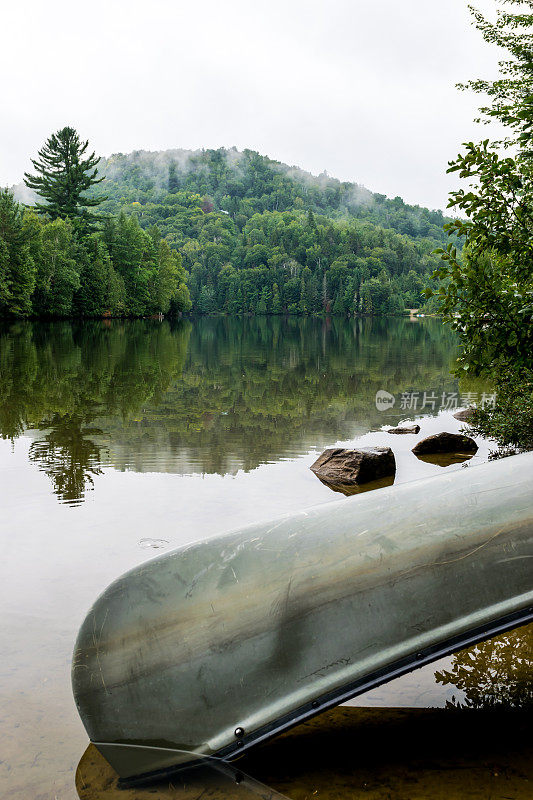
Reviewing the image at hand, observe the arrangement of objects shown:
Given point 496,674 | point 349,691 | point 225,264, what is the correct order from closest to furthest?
point 349,691
point 496,674
point 225,264

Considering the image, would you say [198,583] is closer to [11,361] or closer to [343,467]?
[343,467]

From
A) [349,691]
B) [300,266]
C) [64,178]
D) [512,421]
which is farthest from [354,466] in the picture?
[300,266]

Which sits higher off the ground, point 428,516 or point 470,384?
point 428,516

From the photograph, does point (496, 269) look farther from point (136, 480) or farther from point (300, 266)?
point (300, 266)

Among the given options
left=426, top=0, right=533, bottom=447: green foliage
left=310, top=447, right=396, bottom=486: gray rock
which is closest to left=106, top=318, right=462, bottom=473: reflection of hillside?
left=310, top=447, right=396, bottom=486: gray rock

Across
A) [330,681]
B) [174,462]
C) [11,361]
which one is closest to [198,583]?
[330,681]

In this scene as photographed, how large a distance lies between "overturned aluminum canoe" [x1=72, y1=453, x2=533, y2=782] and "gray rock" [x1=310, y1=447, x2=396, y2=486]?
235 inches

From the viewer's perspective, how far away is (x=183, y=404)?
17109 mm

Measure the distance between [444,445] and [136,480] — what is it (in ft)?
17.7

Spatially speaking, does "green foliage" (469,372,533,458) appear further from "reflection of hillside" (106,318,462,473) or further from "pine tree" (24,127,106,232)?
"pine tree" (24,127,106,232)

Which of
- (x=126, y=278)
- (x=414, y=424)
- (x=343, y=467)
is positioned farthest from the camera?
(x=126, y=278)

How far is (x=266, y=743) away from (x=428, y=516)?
58.4 inches

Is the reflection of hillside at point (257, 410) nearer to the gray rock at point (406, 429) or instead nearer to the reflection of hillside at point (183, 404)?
the reflection of hillside at point (183, 404)

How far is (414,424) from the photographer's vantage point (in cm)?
1500
